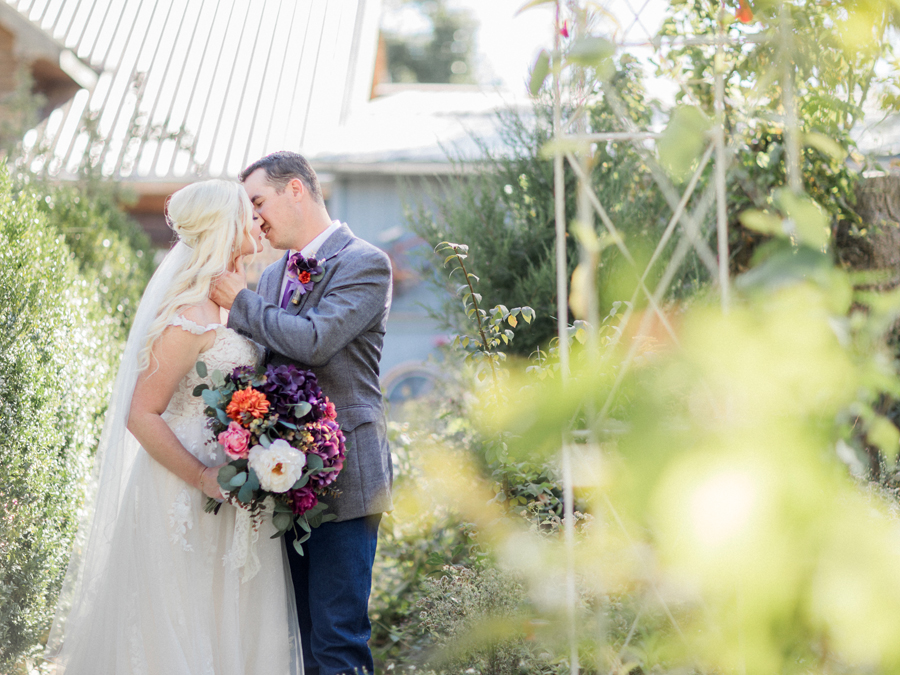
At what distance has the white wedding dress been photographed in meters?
2.42

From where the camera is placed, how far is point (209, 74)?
10.4 metres

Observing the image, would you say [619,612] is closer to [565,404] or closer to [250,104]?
[565,404]

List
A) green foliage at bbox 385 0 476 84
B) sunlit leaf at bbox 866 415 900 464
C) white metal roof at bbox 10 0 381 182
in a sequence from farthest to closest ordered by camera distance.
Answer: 1. green foliage at bbox 385 0 476 84
2. white metal roof at bbox 10 0 381 182
3. sunlit leaf at bbox 866 415 900 464

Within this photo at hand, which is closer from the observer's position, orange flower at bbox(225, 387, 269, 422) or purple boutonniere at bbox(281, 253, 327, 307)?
orange flower at bbox(225, 387, 269, 422)

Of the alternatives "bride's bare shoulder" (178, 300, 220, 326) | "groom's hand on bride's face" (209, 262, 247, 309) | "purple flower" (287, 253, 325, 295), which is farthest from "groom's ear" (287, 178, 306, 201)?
"bride's bare shoulder" (178, 300, 220, 326)

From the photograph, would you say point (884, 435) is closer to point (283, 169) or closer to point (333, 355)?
point (333, 355)

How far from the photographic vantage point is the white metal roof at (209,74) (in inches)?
352

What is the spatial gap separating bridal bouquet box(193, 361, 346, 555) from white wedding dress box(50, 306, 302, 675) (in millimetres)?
175

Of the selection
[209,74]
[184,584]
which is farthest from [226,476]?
[209,74]

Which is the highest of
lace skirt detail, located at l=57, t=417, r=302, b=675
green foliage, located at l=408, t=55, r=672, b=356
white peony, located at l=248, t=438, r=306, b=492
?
green foliage, located at l=408, t=55, r=672, b=356

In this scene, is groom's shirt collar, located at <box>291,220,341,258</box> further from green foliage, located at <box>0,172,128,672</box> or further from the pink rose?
green foliage, located at <box>0,172,128,672</box>

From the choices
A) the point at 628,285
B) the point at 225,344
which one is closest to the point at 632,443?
the point at 628,285

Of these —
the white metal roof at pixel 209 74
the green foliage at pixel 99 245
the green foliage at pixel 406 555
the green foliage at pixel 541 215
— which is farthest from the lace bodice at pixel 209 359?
the white metal roof at pixel 209 74

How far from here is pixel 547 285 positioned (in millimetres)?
4812
